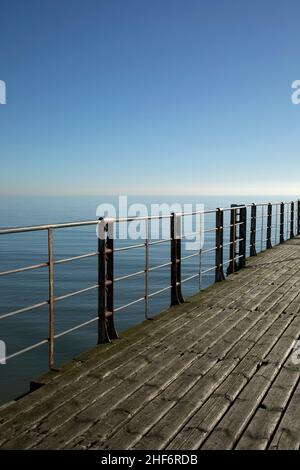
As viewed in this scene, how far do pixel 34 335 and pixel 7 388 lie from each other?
127 inches

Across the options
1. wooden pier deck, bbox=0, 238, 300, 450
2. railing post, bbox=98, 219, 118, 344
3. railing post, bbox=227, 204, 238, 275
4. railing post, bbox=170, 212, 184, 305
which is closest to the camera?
wooden pier deck, bbox=0, 238, 300, 450

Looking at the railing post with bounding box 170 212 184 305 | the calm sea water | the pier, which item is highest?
the railing post with bounding box 170 212 184 305

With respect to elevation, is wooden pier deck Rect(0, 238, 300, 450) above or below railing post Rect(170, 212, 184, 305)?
below

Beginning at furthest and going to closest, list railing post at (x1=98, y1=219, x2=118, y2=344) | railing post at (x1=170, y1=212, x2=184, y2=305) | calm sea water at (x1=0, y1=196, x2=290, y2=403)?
1. calm sea water at (x1=0, y1=196, x2=290, y2=403)
2. railing post at (x1=170, y1=212, x2=184, y2=305)
3. railing post at (x1=98, y1=219, x2=118, y2=344)

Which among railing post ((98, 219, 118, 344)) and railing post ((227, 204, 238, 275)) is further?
railing post ((227, 204, 238, 275))

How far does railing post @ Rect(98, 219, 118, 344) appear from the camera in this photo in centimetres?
491

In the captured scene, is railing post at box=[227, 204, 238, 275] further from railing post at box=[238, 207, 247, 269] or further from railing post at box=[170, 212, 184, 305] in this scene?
railing post at box=[170, 212, 184, 305]

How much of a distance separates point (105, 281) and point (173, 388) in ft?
5.58

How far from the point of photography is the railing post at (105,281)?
491cm

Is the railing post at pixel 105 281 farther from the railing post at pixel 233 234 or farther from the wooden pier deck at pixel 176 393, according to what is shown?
the railing post at pixel 233 234

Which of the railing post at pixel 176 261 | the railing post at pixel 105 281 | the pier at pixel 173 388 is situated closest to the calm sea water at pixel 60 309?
the railing post at pixel 176 261

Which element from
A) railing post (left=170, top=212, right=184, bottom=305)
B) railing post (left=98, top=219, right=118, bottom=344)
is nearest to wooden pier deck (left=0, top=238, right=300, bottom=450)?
railing post (left=98, top=219, right=118, bottom=344)
